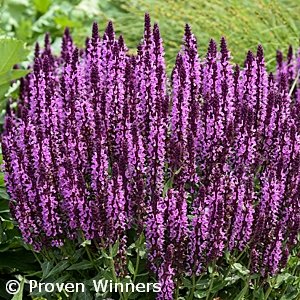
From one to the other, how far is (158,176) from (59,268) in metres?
0.63

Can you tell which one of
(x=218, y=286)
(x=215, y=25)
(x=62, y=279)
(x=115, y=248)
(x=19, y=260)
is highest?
(x=215, y=25)

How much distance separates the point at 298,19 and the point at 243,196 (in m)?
4.20

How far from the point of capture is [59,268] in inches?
109

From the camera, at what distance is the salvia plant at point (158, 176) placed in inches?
103

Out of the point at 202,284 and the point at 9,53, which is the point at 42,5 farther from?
the point at 202,284

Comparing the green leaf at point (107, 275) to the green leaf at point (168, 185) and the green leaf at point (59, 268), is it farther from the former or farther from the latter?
the green leaf at point (168, 185)

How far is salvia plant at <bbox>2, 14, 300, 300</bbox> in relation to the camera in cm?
262

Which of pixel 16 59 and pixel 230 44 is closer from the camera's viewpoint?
pixel 16 59

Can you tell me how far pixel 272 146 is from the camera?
10.1ft

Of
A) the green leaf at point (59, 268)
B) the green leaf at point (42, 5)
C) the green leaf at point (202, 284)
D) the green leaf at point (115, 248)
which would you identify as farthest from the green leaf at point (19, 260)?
the green leaf at point (42, 5)

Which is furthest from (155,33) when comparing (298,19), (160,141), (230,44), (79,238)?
(298,19)

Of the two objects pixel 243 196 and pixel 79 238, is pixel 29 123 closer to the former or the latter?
pixel 79 238

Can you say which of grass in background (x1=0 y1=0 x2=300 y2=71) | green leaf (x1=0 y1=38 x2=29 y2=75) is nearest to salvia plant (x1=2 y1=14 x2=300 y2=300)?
green leaf (x1=0 y1=38 x2=29 y2=75)

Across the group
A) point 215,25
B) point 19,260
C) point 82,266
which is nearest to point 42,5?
point 215,25
